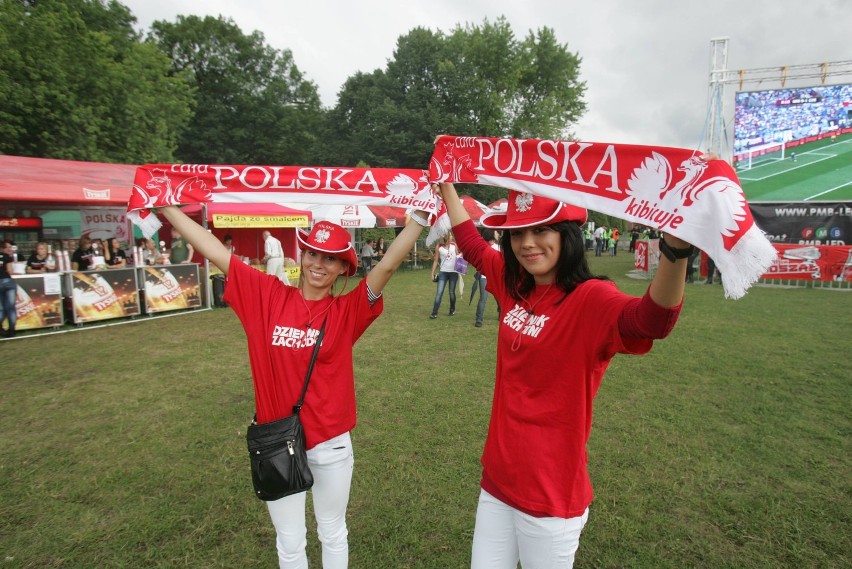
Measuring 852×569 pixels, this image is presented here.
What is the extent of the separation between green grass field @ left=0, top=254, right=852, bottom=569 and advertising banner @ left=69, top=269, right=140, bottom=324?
2308 mm

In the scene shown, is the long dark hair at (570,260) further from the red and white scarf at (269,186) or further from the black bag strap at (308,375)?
the black bag strap at (308,375)

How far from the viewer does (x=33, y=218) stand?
1478 cm

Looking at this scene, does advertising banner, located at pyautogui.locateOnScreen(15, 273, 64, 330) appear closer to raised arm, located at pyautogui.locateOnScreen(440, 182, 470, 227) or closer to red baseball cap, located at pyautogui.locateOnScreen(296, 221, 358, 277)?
red baseball cap, located at pyautogui.locateOnScreen(296, 221, 358, 277)

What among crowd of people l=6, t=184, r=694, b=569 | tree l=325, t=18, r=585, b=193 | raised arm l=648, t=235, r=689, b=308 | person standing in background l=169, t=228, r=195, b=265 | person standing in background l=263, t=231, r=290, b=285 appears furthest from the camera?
tree l=325, t=18, r=585, b=193

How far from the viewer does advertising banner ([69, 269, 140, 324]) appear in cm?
1005

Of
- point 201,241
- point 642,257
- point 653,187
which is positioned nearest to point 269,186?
point 201,241

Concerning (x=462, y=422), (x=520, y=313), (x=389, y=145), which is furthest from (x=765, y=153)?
(x=520, y=313)

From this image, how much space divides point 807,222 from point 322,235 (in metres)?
20.8

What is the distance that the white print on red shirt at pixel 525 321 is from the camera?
1.83 m

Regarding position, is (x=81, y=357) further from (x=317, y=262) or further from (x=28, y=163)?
(x=317, y=262)

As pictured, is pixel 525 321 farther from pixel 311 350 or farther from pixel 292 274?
pixel 292 274

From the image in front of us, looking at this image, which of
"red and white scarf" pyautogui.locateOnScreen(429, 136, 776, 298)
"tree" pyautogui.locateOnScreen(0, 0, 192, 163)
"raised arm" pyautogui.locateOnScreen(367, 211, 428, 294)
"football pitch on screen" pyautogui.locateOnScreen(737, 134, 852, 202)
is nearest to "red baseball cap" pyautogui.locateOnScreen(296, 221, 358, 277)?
"raised arm" pyautogui.locateOnScreen(367, 211, 428, 294)

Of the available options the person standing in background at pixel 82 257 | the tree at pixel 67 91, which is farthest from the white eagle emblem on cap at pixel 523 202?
the tree at pixel 67 91

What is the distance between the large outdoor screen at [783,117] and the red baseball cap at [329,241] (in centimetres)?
2721
